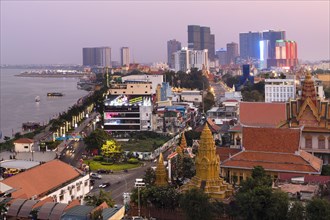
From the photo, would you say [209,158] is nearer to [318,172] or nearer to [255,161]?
[255,161]

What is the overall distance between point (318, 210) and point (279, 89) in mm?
31249

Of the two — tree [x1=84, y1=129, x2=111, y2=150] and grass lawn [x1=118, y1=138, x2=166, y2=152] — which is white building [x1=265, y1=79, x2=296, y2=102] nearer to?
grass lawn [x1=118, y1=138, x2=166, y2=152]

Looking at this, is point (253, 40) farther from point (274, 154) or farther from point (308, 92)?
point (274, 154)

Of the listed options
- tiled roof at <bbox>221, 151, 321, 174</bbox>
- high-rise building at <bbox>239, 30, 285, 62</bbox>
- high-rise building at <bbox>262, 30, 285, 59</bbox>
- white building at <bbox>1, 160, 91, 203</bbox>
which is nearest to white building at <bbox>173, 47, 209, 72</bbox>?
high-rise building at <bbox>262, 30, 285, 59</bbox>

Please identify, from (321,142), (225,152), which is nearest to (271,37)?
(321,142)

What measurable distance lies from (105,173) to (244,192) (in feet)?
28.7

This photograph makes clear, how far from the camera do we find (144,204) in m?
14.9

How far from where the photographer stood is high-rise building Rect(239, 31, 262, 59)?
513 feet

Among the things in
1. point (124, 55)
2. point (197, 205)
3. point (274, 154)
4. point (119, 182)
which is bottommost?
point (119, 182)

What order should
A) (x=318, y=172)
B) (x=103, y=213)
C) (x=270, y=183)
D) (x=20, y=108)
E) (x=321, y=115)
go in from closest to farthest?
(x=103, y=213) < (x=270, y=183) < (x=318, y=172) < (x=321, y=115) < (x=20, y=108)

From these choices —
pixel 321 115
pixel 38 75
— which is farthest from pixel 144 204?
pixel 38 75

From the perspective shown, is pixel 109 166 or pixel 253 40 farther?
pixel 253 40

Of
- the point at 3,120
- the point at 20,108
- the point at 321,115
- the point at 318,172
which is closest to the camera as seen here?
the point at 318,172

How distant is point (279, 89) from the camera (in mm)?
42281
